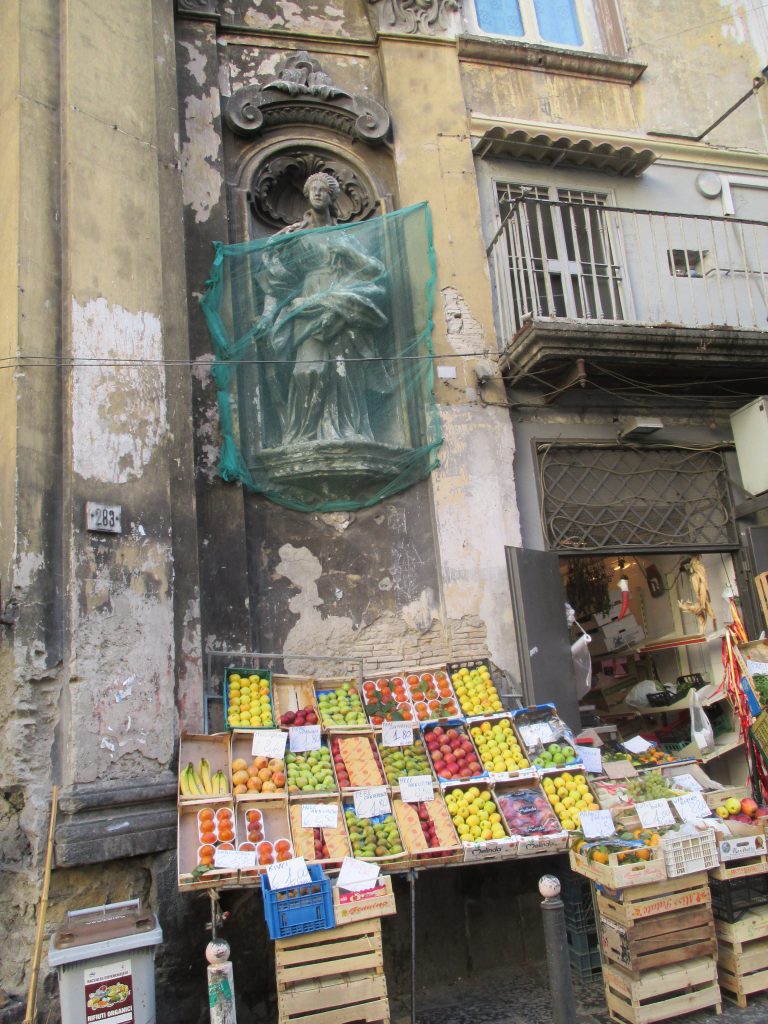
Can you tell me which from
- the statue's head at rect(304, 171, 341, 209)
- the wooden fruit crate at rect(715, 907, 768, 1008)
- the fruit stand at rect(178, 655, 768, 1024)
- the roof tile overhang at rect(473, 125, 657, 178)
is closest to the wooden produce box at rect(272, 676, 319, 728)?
the fruit stand at rect(178, 655, 768, 1024)

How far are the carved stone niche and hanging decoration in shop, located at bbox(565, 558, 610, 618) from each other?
498 cm

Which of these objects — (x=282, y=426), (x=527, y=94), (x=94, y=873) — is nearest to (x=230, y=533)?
(x=282, y=426)

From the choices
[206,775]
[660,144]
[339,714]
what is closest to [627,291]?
[660,144]

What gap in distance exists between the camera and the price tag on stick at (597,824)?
5312 millimetres

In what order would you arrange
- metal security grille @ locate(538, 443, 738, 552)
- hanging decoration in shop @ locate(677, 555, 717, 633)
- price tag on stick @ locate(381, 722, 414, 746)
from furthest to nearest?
1. hanging decoration in shop @ locate(677, 555, 717, 633)
2. metal security grille @ locate(538, 443, 738, 552)
3. price tag on stick @ locate(381, 722, 414, 746)

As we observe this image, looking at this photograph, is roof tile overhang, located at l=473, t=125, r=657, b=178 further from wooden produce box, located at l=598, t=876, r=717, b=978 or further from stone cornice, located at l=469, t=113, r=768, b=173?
wooden produce box, located at l=598, t=876, r=717, b=978

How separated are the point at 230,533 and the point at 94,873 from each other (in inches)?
105

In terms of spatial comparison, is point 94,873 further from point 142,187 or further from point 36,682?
point 142,187

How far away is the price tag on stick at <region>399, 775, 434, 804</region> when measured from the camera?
5445 mm

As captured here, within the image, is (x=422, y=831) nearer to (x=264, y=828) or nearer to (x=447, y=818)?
(x=447, y=818)

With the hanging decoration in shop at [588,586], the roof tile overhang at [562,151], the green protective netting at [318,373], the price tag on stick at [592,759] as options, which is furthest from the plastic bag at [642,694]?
the roof tile overhang at [562,151]

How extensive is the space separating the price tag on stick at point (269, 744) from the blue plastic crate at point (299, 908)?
0.94m

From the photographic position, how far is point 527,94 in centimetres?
893

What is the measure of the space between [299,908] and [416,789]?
3.94ft
